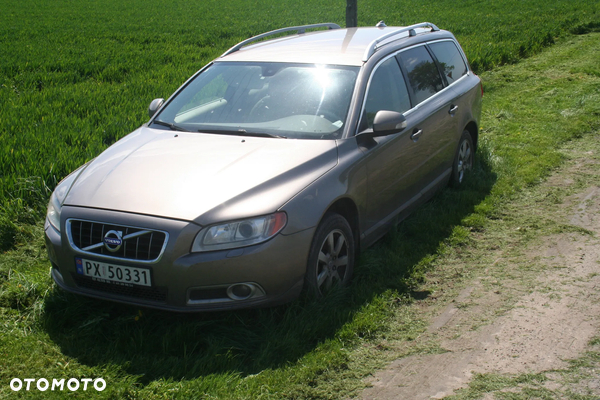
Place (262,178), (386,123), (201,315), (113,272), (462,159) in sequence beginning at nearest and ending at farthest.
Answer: (113,272), (262,178), (201,315), (386,123), (462,159)

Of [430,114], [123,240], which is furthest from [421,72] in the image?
[123,240]

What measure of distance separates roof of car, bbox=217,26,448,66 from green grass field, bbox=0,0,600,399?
1570 mm

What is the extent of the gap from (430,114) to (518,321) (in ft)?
7.39

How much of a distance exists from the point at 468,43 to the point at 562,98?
24.9ft

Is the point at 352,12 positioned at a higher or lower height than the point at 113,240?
higher

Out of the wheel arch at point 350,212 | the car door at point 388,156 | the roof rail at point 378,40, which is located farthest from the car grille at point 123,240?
the roof rail at point 378,40

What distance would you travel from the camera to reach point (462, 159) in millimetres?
6629

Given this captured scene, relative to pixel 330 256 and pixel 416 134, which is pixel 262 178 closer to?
pixel 330 256

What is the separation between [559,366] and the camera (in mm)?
3344

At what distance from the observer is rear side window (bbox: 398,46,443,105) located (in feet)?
18.0

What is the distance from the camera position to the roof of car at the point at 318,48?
500 cm

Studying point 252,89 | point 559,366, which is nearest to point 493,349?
point 559,366

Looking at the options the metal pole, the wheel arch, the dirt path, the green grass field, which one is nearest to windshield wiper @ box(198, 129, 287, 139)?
the wheel arch

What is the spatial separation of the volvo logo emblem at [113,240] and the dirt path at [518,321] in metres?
1.61
